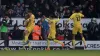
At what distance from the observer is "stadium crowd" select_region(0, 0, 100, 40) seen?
76.1ft

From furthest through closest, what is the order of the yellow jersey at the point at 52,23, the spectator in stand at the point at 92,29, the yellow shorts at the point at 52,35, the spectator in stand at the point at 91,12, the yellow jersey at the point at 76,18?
1. the spectator in stand at the point at 91,12
2. the spectator in stand at the point at 92,29
3. the yellow shorts at the point at 52,35
4. the yellow jersey at the point at 52,23
5. the yellow jersey at the point at 76,18

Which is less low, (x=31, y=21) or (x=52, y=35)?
(x=31, y=21)

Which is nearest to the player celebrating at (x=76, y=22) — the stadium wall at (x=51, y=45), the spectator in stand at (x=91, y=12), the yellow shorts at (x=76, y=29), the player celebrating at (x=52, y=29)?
the yellow shorts at (x=76, y=29)

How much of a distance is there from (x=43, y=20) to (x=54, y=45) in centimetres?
145

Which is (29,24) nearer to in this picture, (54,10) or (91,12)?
(54,10)

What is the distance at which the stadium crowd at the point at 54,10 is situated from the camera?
23.2m

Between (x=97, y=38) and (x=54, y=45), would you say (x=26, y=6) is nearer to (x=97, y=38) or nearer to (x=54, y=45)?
(x=54, y=45)

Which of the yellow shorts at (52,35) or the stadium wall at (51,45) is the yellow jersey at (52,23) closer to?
the yellow shorts at (52,35)

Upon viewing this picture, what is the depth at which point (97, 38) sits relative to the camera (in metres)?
23.4

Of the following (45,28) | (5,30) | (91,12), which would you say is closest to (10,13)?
(5,30)

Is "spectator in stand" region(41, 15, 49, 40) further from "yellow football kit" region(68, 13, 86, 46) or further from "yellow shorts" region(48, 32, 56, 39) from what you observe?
"yellow football kit" region(68, 13, 86, 46)

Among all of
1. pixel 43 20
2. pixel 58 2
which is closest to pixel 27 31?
pixel 43 20

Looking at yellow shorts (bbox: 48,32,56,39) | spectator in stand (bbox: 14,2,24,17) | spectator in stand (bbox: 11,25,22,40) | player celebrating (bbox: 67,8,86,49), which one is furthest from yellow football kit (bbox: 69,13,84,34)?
spectator in stand (bbox: 14,2,24,17)

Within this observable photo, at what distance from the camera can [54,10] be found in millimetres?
23781
